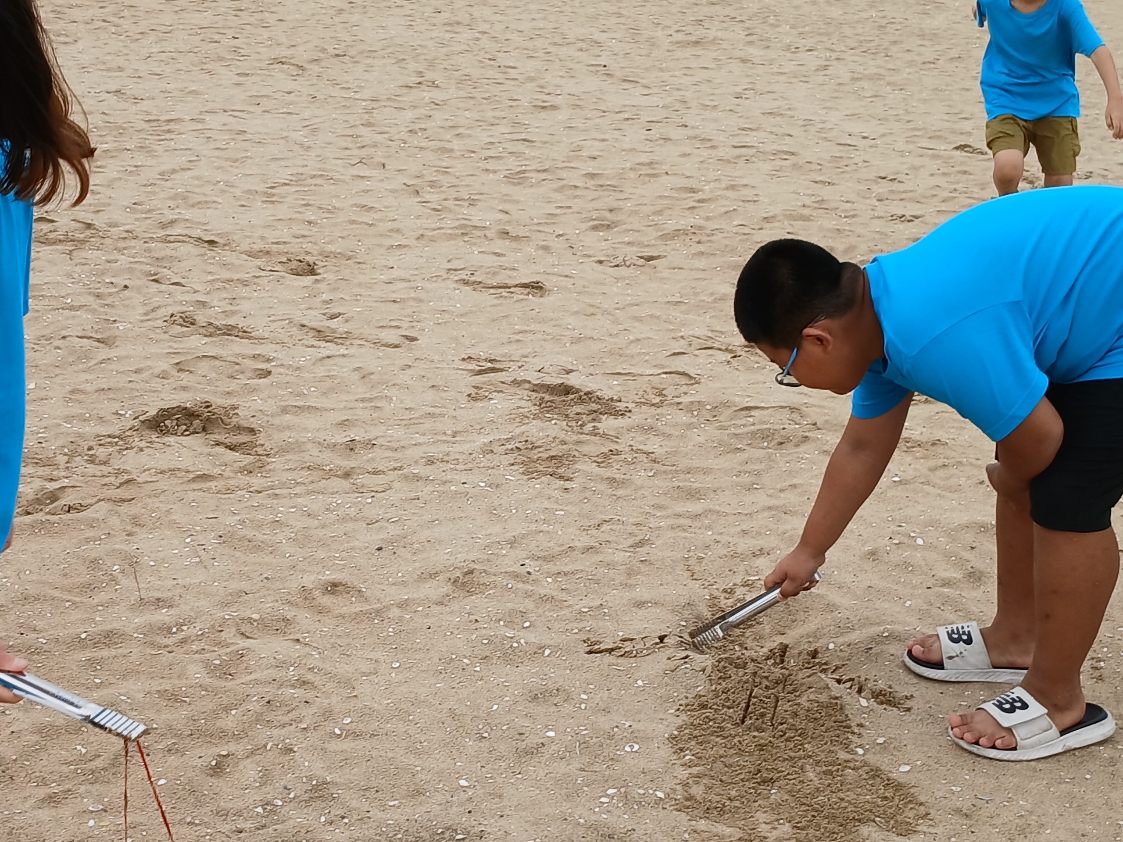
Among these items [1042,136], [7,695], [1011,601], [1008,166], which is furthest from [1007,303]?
[1042,136]

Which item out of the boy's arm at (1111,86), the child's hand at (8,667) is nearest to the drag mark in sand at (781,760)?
the child's hand at (8,667)

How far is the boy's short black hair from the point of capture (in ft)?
6.85

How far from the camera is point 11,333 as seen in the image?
1.60m

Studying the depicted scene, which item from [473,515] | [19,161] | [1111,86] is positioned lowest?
[473,515]

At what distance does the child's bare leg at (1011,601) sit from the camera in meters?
2.52

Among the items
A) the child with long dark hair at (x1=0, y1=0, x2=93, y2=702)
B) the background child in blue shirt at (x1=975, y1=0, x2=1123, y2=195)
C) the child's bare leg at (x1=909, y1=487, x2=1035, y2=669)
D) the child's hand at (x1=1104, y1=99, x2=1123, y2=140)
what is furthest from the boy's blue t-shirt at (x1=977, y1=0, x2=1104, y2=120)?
the child with long dark hair at (x1=0, y1=0, x2=93, y2=702)

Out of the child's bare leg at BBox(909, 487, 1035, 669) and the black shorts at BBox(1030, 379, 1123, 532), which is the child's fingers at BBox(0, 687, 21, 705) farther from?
the child's bare leg at BBox(909, 487, 1035, 669)

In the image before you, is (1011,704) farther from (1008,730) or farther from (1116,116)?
(1116,116)

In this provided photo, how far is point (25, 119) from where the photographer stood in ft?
4.94

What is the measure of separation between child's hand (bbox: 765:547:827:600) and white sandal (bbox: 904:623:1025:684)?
0.39 m

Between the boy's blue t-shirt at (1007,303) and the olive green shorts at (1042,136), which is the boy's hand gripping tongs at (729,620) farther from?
the olive green shorts at (1042,136)

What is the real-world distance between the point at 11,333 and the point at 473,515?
1877 millimetres

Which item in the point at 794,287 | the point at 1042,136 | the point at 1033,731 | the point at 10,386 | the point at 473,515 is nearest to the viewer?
the point at 10,386

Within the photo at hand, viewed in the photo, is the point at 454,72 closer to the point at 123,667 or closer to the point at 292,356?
the point at 292,356
